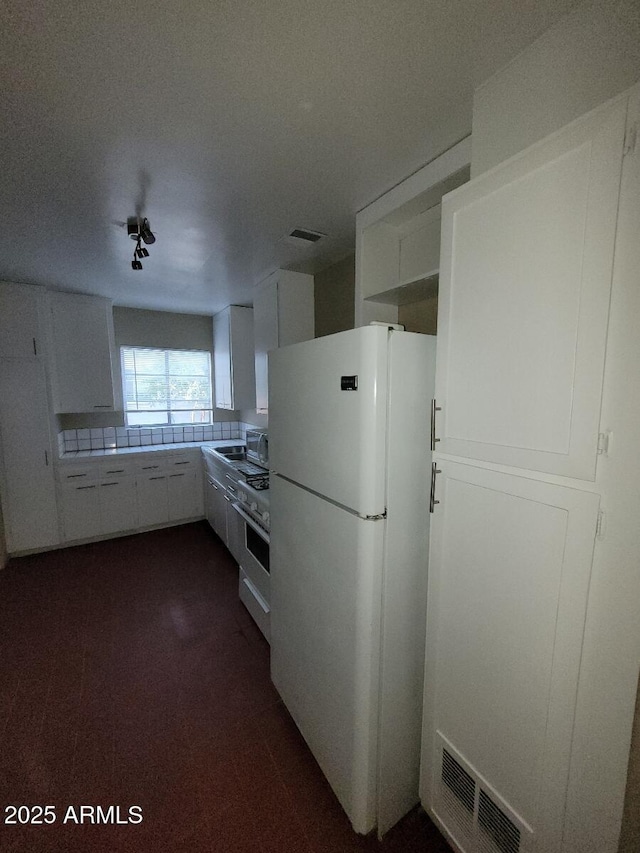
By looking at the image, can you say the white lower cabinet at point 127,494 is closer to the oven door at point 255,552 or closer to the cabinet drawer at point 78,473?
the cabinet drawer at point 78,473

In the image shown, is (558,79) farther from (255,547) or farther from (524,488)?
(255,547)

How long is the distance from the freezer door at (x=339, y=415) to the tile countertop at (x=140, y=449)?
→ 2.90 meters

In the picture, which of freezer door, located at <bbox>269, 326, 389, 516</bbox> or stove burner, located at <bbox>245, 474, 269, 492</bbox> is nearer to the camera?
freezer door, located at <bbox>269, 326, 389, 516</bbox>

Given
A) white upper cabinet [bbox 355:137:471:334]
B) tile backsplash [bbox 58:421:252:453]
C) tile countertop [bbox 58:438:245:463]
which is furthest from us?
tile backsplash [bbox 58:421:252:453]

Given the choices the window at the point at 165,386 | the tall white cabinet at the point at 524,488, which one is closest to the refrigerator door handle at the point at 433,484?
the tall white cabinet at the point at 524,488

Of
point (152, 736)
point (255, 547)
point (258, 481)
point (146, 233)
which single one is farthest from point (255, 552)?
point (146, 233)

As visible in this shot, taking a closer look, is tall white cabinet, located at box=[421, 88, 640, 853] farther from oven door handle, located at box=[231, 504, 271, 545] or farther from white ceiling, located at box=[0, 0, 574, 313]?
oven door handle, located at box=[231, 504, 271, 545]

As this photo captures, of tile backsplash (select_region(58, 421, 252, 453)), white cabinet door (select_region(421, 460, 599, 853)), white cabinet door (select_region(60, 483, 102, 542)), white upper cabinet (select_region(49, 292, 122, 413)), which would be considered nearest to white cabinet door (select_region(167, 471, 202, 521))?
tile backsplash (select_region(58, 421, 252, 453))

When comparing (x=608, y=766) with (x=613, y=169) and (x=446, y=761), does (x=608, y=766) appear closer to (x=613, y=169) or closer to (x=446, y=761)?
(x=446, y=761)

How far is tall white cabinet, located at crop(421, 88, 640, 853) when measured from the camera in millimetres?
770

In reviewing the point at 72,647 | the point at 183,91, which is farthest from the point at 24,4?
the point at 72,647

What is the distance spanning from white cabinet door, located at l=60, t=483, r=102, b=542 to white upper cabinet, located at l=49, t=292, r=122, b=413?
33.3 inches

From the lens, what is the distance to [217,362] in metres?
4.43

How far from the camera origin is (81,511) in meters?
3.66
